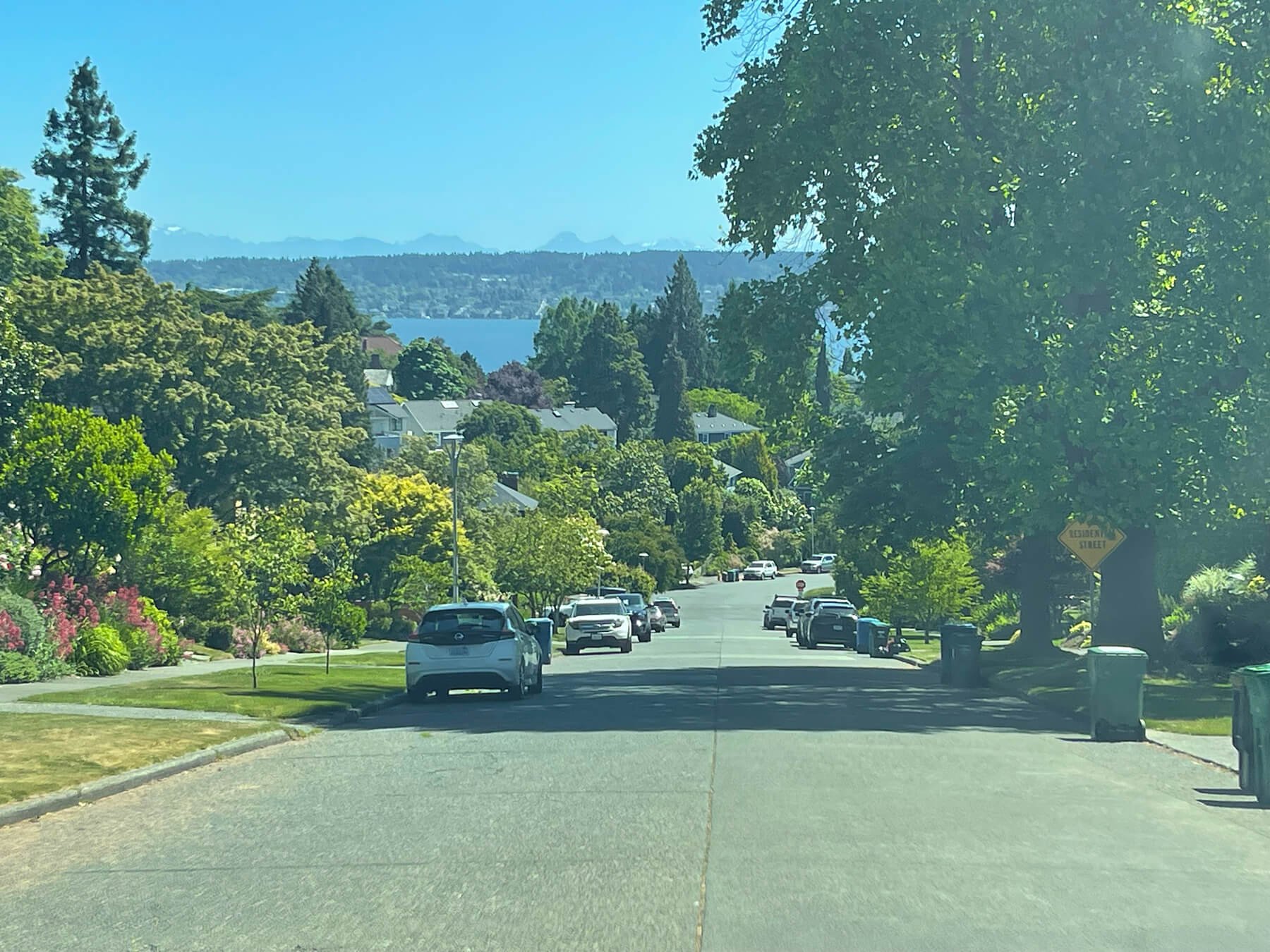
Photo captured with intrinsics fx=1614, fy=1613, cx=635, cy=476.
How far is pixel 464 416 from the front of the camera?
13588 centimetres

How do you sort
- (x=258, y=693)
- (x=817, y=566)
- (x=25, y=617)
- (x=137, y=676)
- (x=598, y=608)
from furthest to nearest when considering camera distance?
1. (x=817, y=566)
2. (x=598, y=608)
3. (x=137, y=676)
4. (x=25, y=617)
5. (x=258, y=693)

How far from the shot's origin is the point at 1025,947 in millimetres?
7797

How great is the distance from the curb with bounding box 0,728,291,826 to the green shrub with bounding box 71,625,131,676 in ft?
35.0

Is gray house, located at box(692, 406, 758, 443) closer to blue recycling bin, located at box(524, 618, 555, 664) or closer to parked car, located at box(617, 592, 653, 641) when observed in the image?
parked car, located at box(617, 592, 653, 641)

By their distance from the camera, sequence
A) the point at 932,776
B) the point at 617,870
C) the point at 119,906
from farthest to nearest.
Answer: the point at 932,776 → the point at 617,870 → the point at 119,906

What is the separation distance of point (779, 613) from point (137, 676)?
166 feet

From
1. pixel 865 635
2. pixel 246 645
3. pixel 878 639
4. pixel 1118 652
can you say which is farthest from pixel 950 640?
pixel 865 635

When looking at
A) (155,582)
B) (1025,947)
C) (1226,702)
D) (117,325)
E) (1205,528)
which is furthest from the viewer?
(117,325)

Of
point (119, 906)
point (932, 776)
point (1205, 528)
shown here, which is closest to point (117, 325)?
point (1205, 528)

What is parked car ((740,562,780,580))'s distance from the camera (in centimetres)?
13850

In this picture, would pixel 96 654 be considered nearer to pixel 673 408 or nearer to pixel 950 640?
pixel 950 640

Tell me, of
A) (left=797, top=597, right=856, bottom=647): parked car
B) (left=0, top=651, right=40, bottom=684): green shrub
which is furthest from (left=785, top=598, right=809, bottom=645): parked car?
(left=0, top=651, right=40, bottom=684): green shrub

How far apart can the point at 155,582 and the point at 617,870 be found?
91.4 feet

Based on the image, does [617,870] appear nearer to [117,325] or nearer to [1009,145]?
[1009,145]
